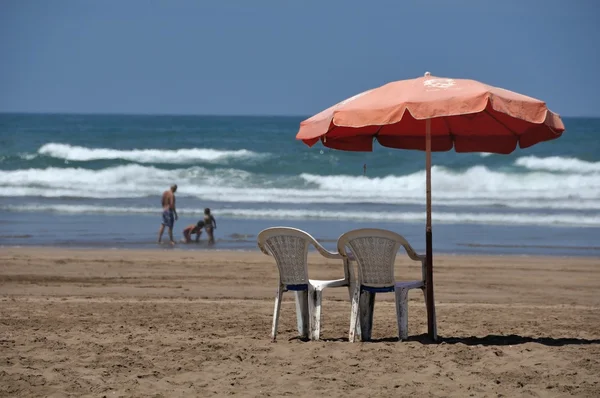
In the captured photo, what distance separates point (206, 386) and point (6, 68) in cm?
10683

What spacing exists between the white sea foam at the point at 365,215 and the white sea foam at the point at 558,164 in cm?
1456

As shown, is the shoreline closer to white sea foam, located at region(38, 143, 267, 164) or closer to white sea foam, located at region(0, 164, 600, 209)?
white sea foam, located at region(0, 164, 600, 209)

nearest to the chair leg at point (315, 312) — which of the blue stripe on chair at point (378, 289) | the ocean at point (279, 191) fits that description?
the blue stripe on chair at point (378, 289)

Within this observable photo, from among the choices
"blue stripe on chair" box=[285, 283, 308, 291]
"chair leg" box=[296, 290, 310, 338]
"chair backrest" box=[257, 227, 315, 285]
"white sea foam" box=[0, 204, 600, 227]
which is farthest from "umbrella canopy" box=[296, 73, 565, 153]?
"white sea foam" box=[0, 204, 600, 227]

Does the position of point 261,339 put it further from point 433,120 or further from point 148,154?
point 148,154

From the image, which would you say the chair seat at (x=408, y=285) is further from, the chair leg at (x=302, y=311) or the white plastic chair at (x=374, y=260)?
the chair leg at (x=302, y=311)

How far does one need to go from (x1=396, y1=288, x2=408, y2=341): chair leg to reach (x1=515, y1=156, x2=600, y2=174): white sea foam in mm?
29012

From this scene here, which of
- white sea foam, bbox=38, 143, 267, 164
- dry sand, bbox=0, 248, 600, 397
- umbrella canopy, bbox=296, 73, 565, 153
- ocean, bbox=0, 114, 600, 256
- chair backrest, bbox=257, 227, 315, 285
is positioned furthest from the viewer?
white sea foam, bbox=38, 143, 267, 164

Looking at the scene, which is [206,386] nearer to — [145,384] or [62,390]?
[145,384]

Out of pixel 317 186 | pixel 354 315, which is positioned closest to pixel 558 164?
pixel 317 186

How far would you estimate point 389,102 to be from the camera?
245 inches

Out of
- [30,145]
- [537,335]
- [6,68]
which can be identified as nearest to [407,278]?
[537,335]

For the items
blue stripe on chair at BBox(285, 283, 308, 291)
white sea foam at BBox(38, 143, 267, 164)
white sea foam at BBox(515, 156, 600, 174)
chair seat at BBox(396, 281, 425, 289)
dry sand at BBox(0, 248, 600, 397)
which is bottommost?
dry sand at BBox(0, 248, 600, 397)

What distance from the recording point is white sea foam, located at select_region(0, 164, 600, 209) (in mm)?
25422
